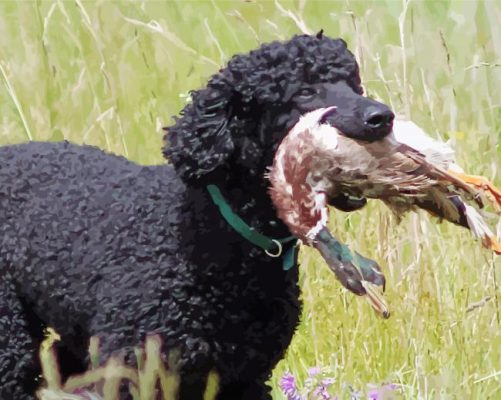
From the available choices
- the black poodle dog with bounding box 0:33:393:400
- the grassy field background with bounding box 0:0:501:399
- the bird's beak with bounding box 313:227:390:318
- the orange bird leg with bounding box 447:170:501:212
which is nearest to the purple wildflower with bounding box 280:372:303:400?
the black poodle dog with bounding box 0:33:393:400

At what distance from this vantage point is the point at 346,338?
11.5 feet

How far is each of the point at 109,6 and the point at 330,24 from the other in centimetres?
111

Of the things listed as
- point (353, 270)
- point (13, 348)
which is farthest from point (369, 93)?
point (353, 270)

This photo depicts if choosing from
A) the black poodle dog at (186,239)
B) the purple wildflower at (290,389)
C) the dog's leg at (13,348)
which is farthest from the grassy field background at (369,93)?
the dog's leg at (13,348)

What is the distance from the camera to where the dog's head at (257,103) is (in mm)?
2684

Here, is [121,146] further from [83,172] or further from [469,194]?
[469,194]

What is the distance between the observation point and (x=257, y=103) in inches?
107

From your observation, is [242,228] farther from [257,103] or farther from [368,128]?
[368,128]

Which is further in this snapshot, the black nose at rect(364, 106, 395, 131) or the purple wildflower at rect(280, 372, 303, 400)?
the purple wildflower at rect(280, 372, 303, 400)

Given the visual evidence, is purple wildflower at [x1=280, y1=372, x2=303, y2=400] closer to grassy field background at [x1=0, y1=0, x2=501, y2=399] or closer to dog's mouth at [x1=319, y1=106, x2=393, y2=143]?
grassy field background at [x1=0, y1=0, x2=501, y2=399]

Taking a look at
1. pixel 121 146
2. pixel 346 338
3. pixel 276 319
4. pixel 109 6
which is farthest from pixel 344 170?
pixel 109 6

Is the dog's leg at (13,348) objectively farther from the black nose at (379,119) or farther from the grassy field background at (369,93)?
the black nose at (379,119)

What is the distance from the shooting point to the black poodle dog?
271 centimetres

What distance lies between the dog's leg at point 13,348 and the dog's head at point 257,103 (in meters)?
0.65
